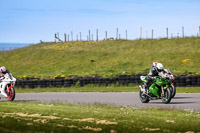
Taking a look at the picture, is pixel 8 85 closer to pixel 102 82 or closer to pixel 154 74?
pixel 154 74

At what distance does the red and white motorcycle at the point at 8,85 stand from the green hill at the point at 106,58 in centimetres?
2199

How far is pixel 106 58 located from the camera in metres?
54.5

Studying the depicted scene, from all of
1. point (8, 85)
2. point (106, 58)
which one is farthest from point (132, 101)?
point (106, 58)

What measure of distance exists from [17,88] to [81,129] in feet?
76.7

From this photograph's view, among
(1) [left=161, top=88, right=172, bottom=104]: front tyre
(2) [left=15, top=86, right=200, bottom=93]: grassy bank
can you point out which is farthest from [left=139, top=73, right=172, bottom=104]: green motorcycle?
(2) [left=15, top=86, right=200, bottom=93]: grassy bank

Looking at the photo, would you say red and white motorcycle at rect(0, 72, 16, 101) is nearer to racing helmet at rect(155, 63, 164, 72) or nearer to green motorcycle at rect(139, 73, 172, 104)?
green motorcycle at rect(139, 73, 172, 104)

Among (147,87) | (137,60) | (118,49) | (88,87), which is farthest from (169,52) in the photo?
(147,87)

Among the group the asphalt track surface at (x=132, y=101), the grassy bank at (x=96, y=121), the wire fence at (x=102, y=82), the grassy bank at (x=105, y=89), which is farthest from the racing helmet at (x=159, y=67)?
the wire fence at (x=102, y=82)

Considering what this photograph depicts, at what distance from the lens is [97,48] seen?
64.2 metres

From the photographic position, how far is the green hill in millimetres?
45519

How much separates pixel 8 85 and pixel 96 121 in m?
8.98

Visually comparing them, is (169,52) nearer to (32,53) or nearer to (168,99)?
(32,53)

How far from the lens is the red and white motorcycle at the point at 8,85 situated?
18.8m

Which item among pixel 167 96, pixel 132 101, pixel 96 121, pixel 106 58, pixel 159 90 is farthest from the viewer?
pixel 106 58
